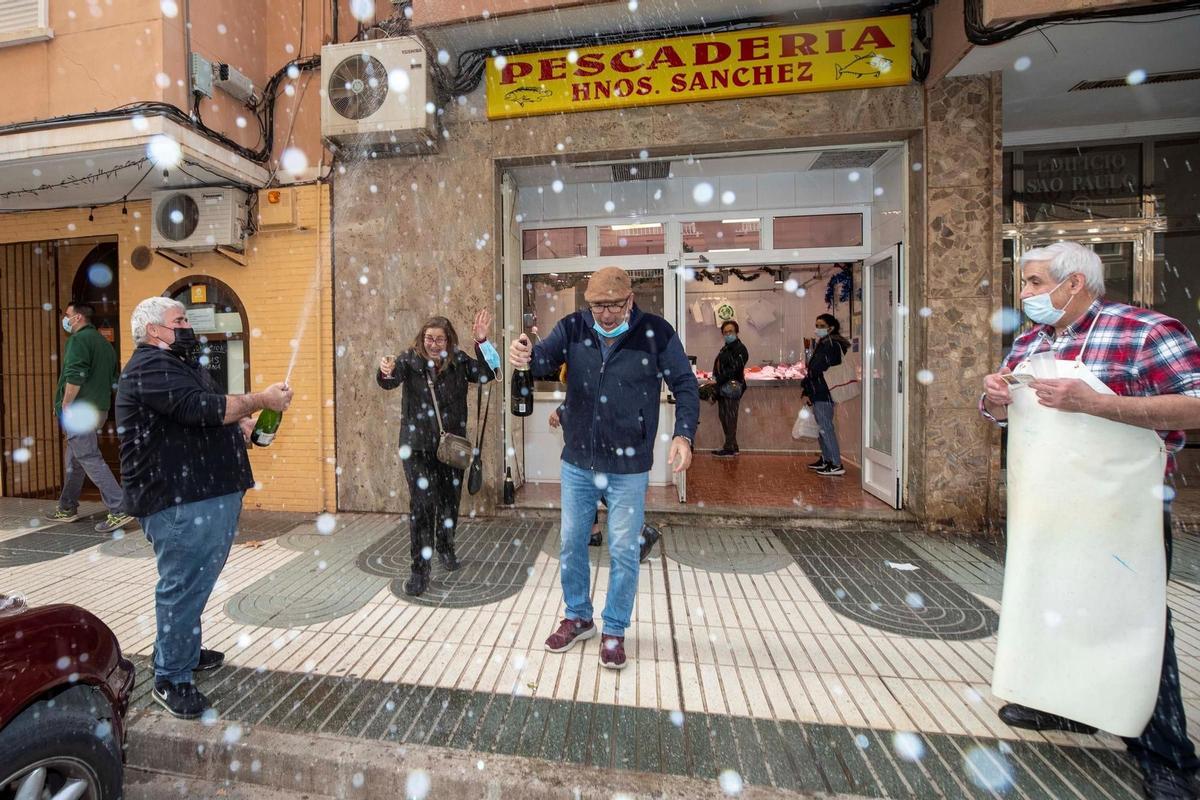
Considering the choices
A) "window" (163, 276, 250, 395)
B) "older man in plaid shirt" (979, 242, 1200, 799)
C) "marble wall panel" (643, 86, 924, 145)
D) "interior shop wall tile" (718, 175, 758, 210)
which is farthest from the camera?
"interior shop wall tile" (718, 175, 758, 210)

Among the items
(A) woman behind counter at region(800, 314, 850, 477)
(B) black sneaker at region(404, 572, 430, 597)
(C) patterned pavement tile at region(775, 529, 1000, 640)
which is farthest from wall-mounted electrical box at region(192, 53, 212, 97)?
(A) woman behind counter at region(800, 314, 850, 477)

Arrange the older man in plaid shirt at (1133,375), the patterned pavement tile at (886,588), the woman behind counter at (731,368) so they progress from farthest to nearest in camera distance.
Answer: the woman behind counter at (731,368)
the patterned pavement tile at (886,588)
the older man in plaid shirt at (1133,375)

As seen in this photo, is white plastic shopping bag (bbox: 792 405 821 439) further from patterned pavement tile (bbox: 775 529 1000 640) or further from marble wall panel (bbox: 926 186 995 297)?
marble wall panel (bbox: 926 186 995 297)

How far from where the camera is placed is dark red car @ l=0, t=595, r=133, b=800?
Answer: 1.77 m

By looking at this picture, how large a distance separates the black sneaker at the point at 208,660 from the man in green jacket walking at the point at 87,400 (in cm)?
379

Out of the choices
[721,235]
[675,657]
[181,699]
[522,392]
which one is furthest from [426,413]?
[721,235]

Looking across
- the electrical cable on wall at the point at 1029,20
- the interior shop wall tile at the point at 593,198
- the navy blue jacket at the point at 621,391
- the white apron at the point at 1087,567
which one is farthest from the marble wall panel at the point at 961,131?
the navy blue jacket at the point at 621,391

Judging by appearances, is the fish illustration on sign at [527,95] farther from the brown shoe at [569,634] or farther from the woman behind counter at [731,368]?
the brown shoe at [569,634]

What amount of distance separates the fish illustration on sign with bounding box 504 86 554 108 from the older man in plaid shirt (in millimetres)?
4915

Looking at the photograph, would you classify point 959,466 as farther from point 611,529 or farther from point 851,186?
point 611,529

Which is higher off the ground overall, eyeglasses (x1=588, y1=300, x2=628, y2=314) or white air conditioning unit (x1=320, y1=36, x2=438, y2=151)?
white air conditioning unit (x1=320, y1=36, x2=438, y2=151)

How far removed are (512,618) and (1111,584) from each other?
10.1 ft

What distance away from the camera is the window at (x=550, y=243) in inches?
296

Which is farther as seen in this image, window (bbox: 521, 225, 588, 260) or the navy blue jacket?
window (bbox: 521, 225, 588, 260)
